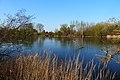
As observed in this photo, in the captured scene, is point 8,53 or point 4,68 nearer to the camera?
point 4,68

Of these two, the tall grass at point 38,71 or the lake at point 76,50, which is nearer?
the lake at point 76,50

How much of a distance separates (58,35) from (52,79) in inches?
3193

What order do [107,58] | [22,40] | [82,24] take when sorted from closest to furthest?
Answer: [107,58] → [22,40] → [82,24]

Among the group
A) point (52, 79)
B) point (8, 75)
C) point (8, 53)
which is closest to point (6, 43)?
point (8, 53)

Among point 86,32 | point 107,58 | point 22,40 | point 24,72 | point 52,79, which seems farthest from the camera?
point 86,32

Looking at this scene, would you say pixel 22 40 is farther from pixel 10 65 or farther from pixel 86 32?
pixel 86 32

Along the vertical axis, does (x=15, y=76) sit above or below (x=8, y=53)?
below

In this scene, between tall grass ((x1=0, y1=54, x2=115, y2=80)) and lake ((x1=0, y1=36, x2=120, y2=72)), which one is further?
tall grass ((x1=0, y1=54, x2=115, y2=80))

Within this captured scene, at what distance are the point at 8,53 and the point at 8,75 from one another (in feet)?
3.02

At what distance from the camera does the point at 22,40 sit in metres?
7.79

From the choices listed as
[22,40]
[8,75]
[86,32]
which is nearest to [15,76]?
[8,75]

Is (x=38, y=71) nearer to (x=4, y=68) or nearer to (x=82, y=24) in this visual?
(x=4, y=68)

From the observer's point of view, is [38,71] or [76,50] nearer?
[38,71]

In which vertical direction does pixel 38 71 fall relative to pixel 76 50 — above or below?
above
